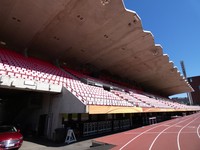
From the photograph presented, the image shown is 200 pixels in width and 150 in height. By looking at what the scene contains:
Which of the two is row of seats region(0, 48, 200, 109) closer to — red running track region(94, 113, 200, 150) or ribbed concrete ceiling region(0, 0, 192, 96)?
ribbed concrete ceiling region(0, 0, 192, 96)

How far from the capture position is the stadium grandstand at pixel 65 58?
32.2 ft

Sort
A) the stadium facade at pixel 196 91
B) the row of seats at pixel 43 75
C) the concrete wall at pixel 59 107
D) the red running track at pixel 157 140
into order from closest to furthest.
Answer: the red running track at pixel 157 140, the concrete wall at pixel 59 107, the row of seats at pixel 43 75, the stadium facade at pixel 196 91

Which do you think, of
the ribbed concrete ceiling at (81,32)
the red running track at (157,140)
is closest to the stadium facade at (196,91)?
the ribbed concrete ceiling at (81,32)

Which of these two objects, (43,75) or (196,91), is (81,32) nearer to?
(43,75)

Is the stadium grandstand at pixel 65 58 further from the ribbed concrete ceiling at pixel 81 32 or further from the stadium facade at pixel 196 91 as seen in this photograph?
the stadium facade at pixel 196 91

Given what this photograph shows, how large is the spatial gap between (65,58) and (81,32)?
5.91m

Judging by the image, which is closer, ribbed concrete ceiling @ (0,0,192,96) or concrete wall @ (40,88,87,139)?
concrete wall @ (40,88,87,139)

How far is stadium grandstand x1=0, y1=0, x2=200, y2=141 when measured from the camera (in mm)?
9812

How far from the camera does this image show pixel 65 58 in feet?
59.5

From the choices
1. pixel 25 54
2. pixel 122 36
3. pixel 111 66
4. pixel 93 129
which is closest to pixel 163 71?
pixel 111 66

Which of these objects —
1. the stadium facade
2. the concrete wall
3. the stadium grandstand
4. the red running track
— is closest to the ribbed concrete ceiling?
the stadium grandstand

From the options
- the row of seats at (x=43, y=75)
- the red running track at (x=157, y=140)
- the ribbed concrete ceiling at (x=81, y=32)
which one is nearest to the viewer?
the red running track at (x=157, y=140)

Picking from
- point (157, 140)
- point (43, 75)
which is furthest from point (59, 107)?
point (157, 140)

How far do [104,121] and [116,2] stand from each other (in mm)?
9632
